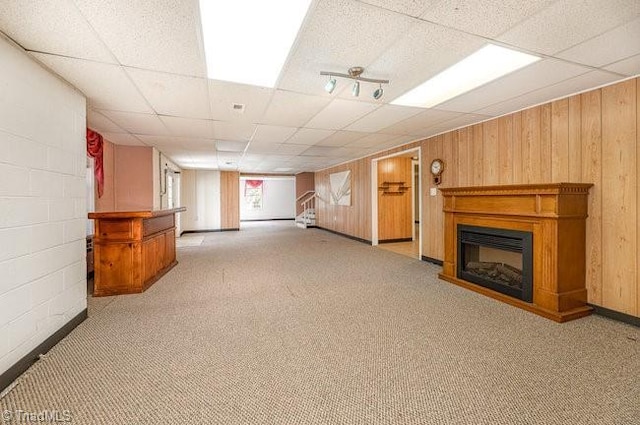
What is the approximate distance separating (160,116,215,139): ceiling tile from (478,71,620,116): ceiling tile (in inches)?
152

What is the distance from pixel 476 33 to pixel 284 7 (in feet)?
4.28

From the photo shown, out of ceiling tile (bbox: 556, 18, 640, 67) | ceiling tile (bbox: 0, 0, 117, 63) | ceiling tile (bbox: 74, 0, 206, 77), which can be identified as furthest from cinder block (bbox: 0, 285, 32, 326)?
ceiling tile (bbox: 556, 18, 640, 67)

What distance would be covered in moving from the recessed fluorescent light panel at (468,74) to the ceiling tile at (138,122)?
3.26m

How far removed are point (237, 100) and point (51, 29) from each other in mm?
1556

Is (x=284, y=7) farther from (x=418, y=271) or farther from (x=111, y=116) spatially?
(x=418, y=271)

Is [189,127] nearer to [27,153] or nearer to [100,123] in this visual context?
[100,123]

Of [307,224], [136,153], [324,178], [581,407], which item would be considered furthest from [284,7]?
[307,224]

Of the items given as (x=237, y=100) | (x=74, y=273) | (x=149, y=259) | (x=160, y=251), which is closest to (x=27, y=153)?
(x=74, y=273)

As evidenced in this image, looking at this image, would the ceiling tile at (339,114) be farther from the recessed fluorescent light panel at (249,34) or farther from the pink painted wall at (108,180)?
the pink painted wall at (108,180)

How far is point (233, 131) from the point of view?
4.48 metres

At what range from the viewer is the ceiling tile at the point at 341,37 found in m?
1.64

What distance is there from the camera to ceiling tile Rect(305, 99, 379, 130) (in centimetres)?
325

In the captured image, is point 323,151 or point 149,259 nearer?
point 149,259

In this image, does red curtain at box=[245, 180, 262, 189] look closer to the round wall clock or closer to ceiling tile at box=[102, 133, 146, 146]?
ceiling tile at box=[102, 133, 146, 146]
